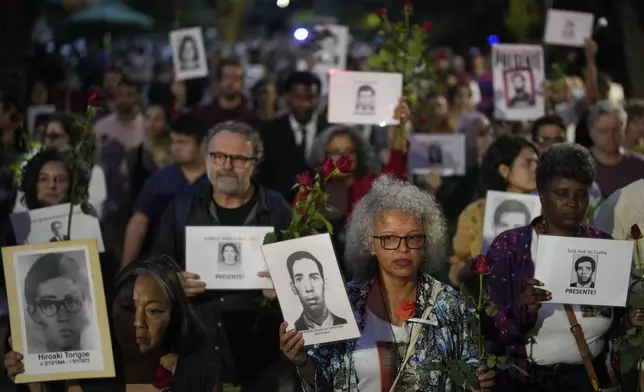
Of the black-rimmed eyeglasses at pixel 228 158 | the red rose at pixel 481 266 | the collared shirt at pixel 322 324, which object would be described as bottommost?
the collared shirt at pixel 322 324

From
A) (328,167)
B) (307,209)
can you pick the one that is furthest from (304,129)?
(328,167)

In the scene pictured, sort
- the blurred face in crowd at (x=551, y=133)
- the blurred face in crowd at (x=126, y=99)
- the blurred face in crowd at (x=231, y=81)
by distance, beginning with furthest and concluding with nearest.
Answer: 1. the blurred face in crowd at (x=126, y=99)
2. the blurred face in crowd at (x=231, y=81)
3. the blurred face in crowd at (x=551, y=133)

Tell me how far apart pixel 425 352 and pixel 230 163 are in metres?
2.42

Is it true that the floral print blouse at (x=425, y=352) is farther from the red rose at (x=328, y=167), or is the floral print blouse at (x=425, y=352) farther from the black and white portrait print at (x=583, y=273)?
the red rose at (x=328, y=167)

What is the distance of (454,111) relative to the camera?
1342 centimetres

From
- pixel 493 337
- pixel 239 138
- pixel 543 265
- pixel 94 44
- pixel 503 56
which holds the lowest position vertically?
pixel 493 337

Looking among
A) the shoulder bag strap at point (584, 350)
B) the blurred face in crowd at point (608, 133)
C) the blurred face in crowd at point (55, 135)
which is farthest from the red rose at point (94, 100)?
the blurred face in crowd at point (608, 133)

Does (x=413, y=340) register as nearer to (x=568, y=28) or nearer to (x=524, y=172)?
(x=524, y=172)

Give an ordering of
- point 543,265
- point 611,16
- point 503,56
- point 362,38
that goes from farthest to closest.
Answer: point 362,38
point 611,16
point 503,56
point 543,265

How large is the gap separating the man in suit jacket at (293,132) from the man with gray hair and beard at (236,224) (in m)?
2.48

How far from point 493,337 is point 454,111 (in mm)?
7944

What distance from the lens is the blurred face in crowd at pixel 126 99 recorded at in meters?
11.5

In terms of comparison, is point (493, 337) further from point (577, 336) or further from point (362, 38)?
point (362, 38)

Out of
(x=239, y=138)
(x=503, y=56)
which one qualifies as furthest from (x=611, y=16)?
(x=239, y=138)
